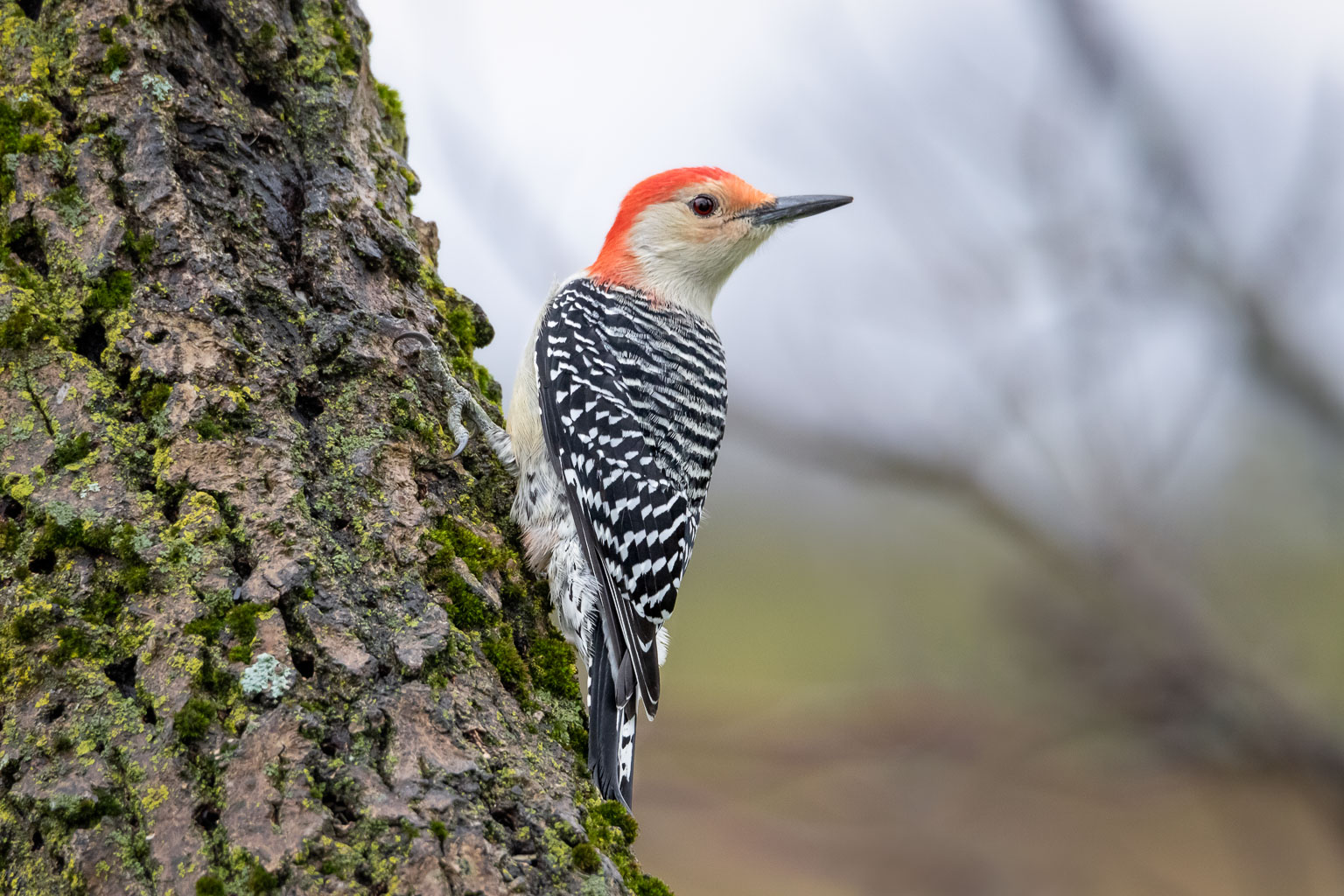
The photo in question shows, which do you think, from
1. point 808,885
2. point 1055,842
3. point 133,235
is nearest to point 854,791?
point 808,885

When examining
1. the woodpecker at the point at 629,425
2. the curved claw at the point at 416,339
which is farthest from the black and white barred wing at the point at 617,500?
the curved claw at the point at 416,339

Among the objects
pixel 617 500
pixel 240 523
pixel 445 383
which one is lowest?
pixel 240 523

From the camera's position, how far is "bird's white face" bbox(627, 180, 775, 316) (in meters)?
4.08

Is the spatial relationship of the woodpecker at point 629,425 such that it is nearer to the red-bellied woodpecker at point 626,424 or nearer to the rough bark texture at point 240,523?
the red-bellied woodpecker at point 626,424

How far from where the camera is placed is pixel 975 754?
486cm

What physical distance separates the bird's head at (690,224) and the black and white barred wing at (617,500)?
71 centimetres

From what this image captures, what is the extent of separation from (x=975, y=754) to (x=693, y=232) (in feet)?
9.76

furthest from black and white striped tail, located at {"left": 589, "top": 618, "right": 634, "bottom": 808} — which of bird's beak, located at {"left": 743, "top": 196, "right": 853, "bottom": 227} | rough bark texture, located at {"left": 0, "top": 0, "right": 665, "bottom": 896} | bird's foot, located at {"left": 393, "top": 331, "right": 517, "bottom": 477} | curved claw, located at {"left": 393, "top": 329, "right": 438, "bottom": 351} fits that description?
bird's beak, located at {"left": 743, "top": 196, "right": 853, "bottom": 227}

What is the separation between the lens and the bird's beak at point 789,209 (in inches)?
159

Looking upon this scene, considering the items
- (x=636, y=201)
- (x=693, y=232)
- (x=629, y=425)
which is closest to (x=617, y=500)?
(x=629, y=425)

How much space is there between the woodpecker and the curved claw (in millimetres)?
473

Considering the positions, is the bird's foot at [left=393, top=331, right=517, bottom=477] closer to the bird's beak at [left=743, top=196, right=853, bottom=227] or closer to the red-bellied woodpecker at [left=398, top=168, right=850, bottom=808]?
the red-bellied woodpecker at [left=398, top=168, right=850, bottom=808]

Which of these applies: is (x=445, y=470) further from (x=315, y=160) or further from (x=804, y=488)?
(x=804, y=488)

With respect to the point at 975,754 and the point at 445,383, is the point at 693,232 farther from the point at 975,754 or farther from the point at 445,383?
the point at 975,754
